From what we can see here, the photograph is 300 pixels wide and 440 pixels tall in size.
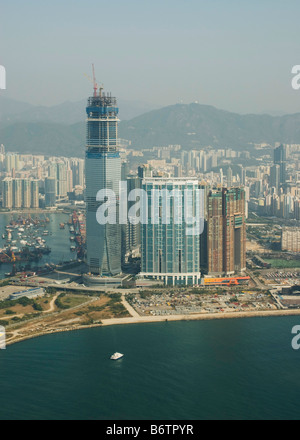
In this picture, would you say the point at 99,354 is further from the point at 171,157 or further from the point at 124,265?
the point at 171,157

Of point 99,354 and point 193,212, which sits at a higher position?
→ point 193,212

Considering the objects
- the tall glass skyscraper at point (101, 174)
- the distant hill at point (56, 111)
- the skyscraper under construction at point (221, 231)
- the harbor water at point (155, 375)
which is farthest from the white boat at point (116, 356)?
the distant hill at point (56, 111)

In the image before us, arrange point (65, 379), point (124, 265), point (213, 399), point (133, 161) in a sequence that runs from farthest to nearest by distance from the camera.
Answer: point (133, 161)
point (124, 265)
point (65, 379)
point (213, 399)

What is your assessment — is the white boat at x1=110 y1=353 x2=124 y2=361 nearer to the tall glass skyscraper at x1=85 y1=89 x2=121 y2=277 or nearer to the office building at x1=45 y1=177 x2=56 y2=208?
the tall glass skyscraper at x1=85 y1=89 x2=121 y2=277

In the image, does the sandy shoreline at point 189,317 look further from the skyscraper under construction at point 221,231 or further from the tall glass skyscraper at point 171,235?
the skyscraper under construction at point 221,231

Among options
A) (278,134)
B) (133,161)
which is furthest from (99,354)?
(278,134)
